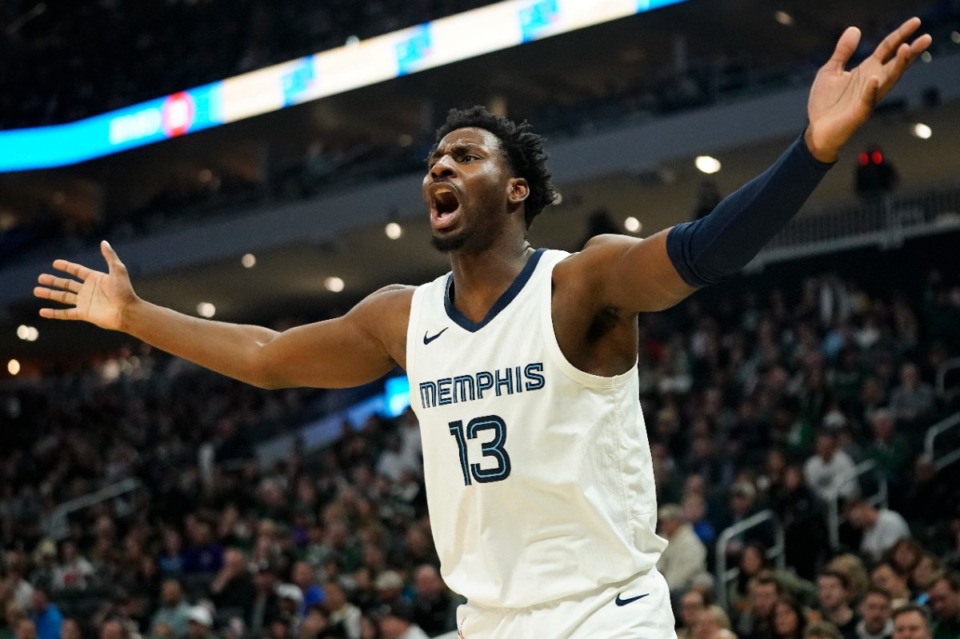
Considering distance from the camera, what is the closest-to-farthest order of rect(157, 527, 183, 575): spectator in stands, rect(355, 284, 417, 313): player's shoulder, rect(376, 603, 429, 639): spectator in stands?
rect(355, 284, 417, 313): player's shoulder < rect(376, 603, 429, 639): spectator in stands < rect(157, 527, 183, 575): spectator in stands

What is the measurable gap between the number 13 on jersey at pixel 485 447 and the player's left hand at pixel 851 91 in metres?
1.04

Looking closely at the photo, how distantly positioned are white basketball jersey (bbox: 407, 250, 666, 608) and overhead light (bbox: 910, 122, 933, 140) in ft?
51.0

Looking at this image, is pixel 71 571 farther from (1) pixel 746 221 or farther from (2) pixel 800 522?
(1) pixel 746 221

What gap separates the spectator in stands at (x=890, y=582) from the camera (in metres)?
8.06

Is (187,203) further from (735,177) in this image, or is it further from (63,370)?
(735,177)

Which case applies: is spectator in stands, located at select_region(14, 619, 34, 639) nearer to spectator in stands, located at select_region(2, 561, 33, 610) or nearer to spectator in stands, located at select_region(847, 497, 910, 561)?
spectator in stands, located at select_region(2, 561, 33, 610)

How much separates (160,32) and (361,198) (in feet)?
30.5

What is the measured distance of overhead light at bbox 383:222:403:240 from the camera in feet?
70.6

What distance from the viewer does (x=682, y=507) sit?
11.3m

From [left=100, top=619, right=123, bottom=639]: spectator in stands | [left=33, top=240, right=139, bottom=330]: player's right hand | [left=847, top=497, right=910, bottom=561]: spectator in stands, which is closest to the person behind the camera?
[left=33, top=240, right=139, bottom=330]: player's right hand

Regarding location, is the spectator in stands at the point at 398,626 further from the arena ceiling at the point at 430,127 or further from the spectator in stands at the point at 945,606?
the arena ceiling at the point at 430,127

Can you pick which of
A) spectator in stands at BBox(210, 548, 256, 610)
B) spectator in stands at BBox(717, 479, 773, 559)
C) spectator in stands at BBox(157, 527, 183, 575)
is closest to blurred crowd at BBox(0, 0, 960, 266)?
spectator in stands at BBox(717, 479, 773, 559)

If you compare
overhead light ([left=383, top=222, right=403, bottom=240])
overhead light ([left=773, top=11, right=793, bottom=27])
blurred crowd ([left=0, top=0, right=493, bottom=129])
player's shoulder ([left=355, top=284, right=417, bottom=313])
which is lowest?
player's shoulder ([left=355, top=284, right=417, bottom=313])

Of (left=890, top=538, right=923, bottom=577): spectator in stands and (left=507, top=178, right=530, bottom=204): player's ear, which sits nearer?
(left=507, top=178, right=530, bottom=204): player's ear
